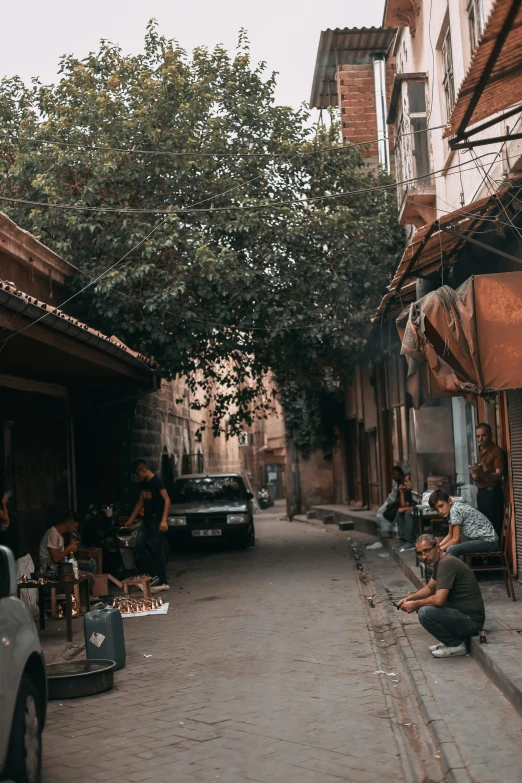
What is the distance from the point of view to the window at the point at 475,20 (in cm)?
1145

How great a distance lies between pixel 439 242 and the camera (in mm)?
10875

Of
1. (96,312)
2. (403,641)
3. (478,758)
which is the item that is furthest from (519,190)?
(96,312)

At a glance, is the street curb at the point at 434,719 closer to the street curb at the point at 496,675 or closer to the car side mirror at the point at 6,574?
the street curb at the point at 496,675

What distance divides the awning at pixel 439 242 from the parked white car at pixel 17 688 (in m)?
6.05

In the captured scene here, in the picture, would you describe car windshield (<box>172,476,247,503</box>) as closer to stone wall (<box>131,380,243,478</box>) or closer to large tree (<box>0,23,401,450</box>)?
stone wall (<box>131,380,243,478</box>)

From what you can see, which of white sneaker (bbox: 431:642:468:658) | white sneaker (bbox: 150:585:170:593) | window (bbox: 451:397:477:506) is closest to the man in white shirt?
white sneaker (bbox: 150:585:170:593)

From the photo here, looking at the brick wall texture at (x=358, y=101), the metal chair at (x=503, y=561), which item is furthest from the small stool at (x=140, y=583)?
the brick wall texture at (x=358, y=101)

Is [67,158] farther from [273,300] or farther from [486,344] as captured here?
[486,344]

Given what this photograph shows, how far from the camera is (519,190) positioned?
926 centimetres

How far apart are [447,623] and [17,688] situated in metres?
4.37

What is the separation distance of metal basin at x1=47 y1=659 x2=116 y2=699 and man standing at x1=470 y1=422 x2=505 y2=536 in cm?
557

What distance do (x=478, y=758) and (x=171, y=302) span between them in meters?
11.8

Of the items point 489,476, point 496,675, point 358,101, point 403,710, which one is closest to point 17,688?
point 403,710

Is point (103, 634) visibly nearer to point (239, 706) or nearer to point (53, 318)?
point (239, 706)
